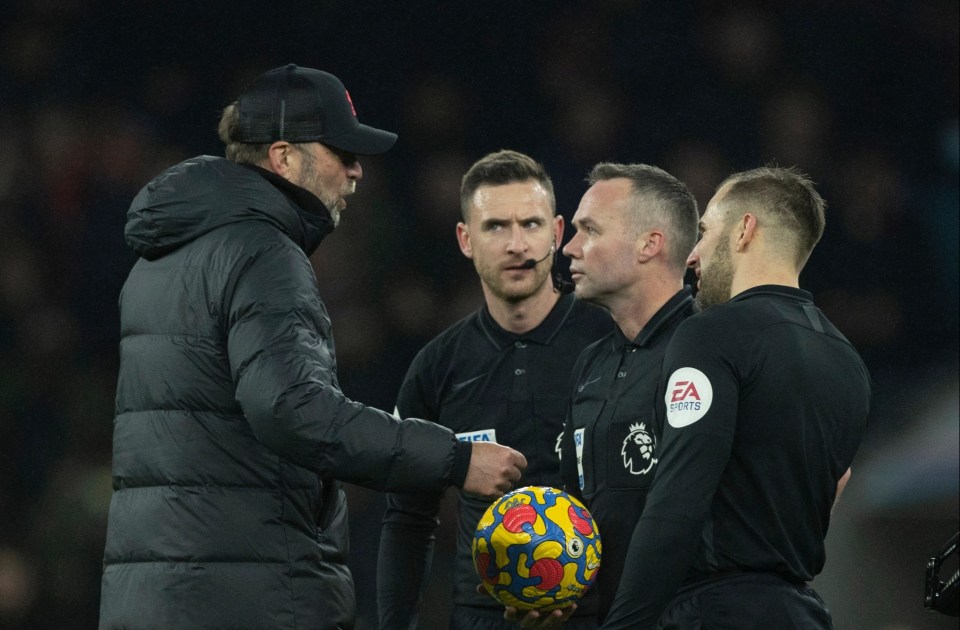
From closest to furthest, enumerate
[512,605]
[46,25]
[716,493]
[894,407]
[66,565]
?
[716,493], [512,605], [66,565], [46,25], [894,407]

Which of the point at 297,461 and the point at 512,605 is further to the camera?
the point at 512,605

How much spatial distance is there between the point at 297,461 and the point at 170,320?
0.97 feet

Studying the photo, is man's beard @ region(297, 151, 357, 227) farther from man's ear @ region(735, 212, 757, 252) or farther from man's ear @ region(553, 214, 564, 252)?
man's ear @ region(553, 214, 564, 252)

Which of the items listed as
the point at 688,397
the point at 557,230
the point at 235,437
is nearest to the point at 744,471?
the point at 688,397

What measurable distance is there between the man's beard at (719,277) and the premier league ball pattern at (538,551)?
41 centimetres

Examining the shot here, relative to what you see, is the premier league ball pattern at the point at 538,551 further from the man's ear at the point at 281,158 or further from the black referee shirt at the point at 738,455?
the man's ear at the point at 281,158

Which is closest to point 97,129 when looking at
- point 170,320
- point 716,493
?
point 170,320

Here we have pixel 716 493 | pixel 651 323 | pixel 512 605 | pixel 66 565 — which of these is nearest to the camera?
pixel 716 493

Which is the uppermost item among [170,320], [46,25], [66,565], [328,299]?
[46,25]

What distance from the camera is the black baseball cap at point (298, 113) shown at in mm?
1763

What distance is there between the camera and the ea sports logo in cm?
145

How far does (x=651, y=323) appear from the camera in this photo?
204 cm

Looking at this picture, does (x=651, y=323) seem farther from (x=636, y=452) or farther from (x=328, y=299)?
(x=328, y=299)

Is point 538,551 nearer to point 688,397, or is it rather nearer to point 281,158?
point 688,397
